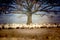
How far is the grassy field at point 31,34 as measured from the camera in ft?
7.04

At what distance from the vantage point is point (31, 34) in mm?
2166

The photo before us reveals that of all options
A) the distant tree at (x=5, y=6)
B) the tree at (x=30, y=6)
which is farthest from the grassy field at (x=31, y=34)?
the distant tree at (x=5, y=6)

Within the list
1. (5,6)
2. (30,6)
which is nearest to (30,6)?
(30,6)

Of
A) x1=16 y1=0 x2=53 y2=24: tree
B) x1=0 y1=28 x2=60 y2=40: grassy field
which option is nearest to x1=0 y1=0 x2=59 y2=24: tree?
x1=16 y1=0 x2=53 y2=24: tree

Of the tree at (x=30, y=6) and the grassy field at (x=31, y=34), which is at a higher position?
the tree at (x=30, y=6)

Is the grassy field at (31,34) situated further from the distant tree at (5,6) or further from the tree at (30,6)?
the distant tree at (5,6)

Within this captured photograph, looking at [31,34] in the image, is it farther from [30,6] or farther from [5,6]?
[5,6]

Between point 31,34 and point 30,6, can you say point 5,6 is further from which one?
point 31,34

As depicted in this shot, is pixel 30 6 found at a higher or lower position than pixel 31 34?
higher

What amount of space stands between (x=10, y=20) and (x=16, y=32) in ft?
0.68

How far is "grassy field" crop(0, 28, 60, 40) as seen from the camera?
2145mm

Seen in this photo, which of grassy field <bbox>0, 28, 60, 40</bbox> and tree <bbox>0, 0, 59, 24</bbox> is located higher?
tree <bbox>0, 0, 59, 24</bbox>

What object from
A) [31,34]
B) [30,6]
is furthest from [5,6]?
[31,34]

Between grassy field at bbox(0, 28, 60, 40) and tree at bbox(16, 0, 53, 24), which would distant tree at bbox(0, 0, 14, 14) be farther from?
grassy field at bbox(0, 28, 60, 40)
